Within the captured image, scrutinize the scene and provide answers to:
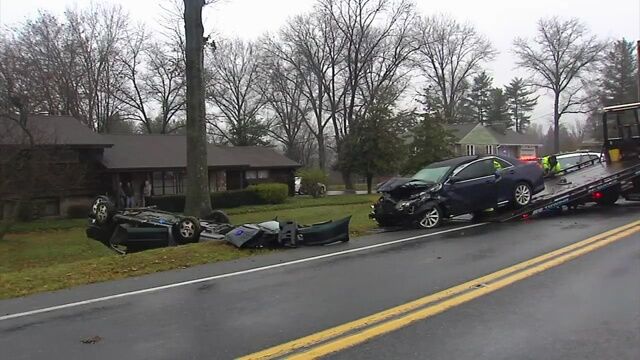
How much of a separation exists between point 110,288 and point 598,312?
6.08 m

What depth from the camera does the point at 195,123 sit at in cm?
1819

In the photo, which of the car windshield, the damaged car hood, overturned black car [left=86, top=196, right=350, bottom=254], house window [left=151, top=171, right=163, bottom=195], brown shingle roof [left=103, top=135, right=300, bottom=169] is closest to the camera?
overturned black car [left=86, top=196, right=350, bottom=254]

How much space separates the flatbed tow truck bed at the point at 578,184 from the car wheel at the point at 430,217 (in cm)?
145

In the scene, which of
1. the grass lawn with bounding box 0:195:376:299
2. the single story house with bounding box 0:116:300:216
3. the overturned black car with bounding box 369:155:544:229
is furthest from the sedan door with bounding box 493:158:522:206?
the single story house with bounding box 0:116:300:216

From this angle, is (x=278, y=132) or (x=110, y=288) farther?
(x=278, y=132)

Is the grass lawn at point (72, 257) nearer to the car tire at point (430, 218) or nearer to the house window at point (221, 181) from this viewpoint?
the car tire at point (430, 218)

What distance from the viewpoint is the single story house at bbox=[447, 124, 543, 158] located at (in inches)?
2904

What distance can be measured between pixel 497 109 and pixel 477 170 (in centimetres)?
8437

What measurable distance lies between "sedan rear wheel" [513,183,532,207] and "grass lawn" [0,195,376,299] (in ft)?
12.4

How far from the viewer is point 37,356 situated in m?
5.04

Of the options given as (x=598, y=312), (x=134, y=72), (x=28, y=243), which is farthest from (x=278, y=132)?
(x=598, y=312)

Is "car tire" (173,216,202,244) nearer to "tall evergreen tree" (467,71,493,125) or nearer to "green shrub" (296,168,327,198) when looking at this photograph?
"green shrub" (296,168,327,198)

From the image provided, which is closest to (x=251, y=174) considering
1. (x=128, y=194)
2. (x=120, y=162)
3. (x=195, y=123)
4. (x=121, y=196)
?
(x=120, y=162)

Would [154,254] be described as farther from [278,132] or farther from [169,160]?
[278,132]
